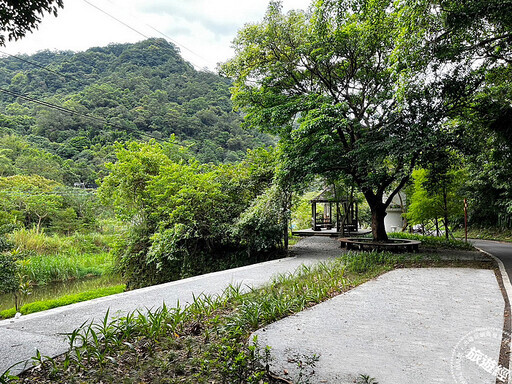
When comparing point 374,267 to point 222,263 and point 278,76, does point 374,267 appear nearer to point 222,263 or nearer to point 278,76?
point 222,263

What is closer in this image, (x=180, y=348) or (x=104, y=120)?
(x=180, y=348)

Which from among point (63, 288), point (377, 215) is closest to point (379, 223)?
point (377, 215)

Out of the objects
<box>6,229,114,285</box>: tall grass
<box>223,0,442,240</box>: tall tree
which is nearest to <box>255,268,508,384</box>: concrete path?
<box>223,0,442,240</box>: tall tree

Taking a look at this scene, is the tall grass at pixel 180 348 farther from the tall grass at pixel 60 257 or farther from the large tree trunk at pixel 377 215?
the tall grass at pixel 60 257

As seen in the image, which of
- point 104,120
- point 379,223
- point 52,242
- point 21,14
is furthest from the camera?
point 104,120

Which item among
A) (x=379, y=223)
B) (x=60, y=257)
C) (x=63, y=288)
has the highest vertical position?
(x=379, y=223)

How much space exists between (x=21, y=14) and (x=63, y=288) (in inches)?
401

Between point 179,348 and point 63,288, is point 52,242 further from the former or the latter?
point 179,348

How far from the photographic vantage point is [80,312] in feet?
14.5

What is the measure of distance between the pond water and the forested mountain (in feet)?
29.0

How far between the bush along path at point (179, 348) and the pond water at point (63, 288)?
22.1 ft

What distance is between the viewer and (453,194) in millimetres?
15805

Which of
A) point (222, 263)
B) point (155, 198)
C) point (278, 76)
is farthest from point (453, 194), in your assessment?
point (155, 198)

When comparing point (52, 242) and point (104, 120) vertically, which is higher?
point (104, 120)
